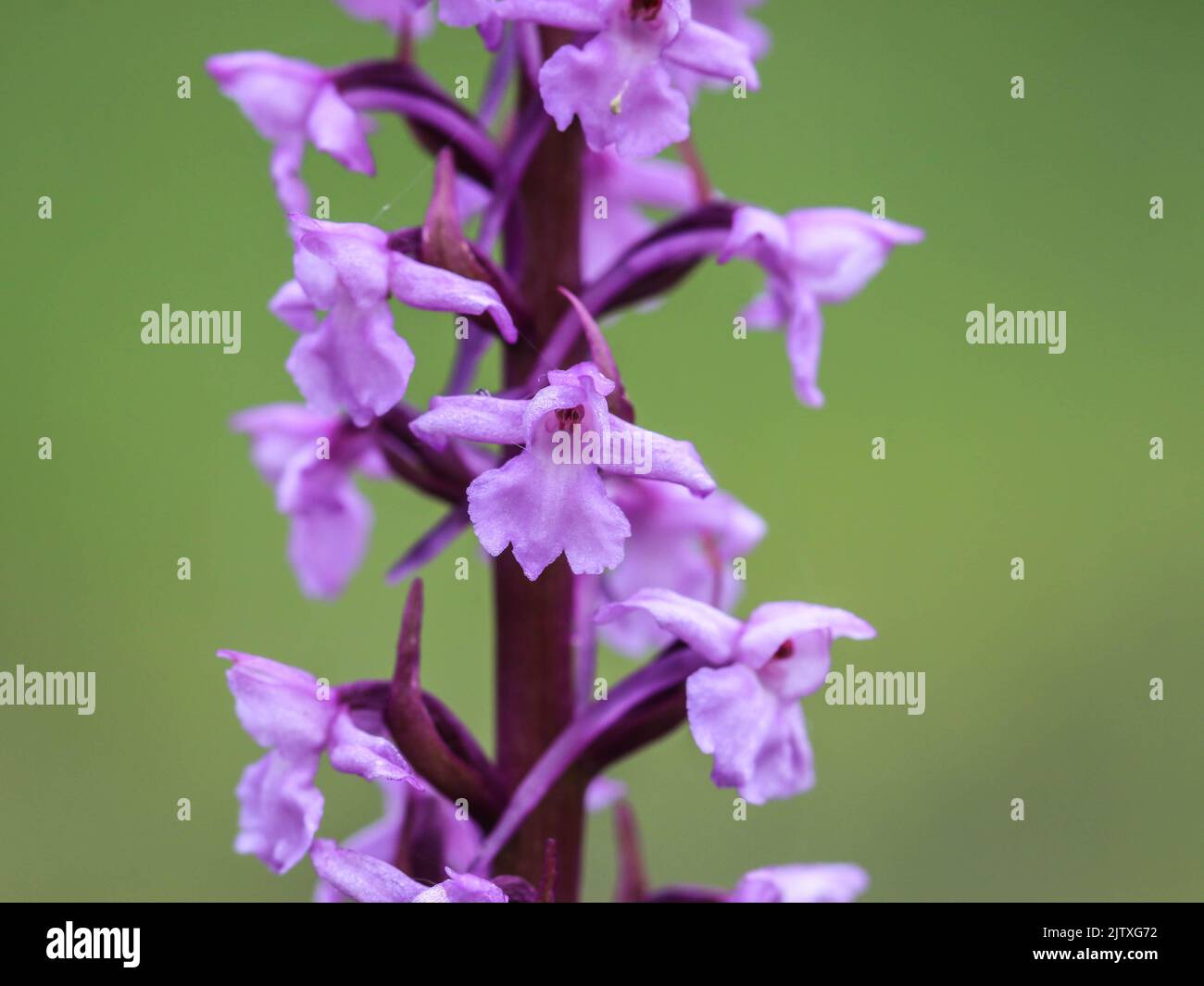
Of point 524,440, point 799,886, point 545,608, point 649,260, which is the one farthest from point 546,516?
point 799,886

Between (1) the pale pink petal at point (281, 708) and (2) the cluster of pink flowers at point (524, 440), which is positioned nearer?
(2) the cluster of pink flowers at point (524, 440)

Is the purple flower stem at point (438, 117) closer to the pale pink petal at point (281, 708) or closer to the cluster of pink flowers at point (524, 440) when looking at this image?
the cluster of pink flowers at point (524, 440)

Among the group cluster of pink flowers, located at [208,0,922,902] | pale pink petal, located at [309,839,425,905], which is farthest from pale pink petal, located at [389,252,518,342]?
pale pink petal, located at [309,839,425,905]

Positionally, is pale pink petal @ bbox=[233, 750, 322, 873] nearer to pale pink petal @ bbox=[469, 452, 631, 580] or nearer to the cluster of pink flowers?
the cluster of pink flowers

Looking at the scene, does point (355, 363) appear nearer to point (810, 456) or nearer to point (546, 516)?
point (546, 516)

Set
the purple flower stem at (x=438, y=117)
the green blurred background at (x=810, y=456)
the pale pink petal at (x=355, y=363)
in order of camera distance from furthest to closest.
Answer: the green blurred background at (x=810, y=456) → the purple flower stem at (x=438, y=117) → the pale pink petal at (x=355, y=363)

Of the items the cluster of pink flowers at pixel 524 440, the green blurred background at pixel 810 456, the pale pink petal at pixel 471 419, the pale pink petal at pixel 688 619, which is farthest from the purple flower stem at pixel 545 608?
the green blurred background at pixel 810 456
